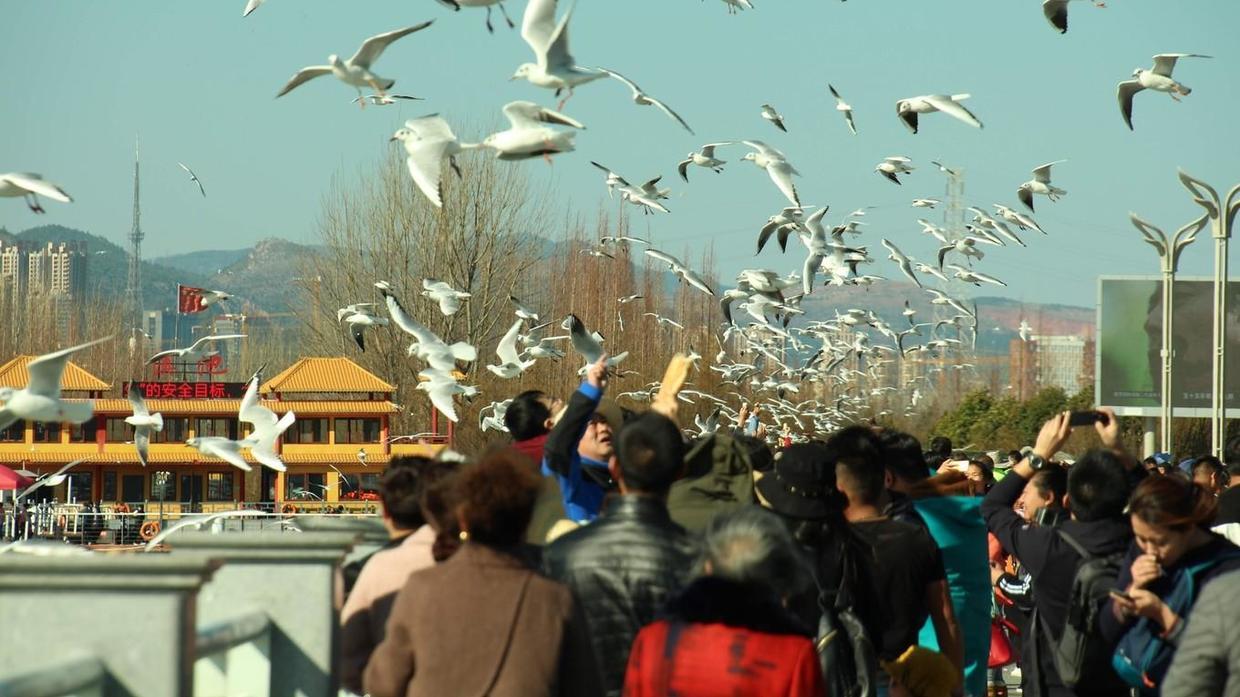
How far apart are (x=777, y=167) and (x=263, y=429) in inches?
207

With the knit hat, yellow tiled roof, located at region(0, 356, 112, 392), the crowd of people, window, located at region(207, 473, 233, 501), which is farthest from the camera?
yellow tiled roof, located at region(0, 356, 112, 392)

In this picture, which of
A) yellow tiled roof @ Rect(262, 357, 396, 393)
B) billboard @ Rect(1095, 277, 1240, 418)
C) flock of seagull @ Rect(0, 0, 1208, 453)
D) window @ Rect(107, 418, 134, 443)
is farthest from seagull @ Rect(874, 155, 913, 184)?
window @ Rect(107, 418, 134, 443)

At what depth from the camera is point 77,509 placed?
182ft

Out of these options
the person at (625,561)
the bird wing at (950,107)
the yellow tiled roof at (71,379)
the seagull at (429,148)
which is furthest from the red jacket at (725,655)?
the yellow tiled roof at (71,379)

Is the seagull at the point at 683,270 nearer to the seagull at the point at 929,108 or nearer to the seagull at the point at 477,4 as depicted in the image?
the seagull at the point at 929,108

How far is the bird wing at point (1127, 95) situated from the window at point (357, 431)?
163ft

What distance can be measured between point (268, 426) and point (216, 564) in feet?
34.9

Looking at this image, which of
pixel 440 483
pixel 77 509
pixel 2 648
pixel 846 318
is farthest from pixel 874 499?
pixel 77 509

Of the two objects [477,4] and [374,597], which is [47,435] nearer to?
[477,4]

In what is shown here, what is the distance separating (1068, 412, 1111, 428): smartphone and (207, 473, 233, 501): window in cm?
5996

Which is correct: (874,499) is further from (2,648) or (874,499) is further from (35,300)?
(35,300)

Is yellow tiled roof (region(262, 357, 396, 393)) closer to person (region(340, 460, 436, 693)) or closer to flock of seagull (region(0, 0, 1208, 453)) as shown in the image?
flock of seagull (region(0, 0, 1208, 453))

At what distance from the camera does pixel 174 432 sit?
6744 cm

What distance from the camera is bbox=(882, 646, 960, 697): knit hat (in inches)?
213
